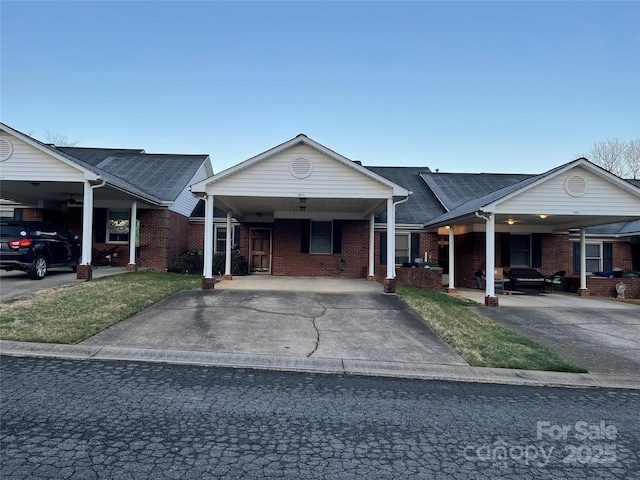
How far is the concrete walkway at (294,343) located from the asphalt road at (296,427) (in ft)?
1.28

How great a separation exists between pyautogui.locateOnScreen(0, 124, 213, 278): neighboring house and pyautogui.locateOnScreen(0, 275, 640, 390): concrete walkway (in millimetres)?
6048

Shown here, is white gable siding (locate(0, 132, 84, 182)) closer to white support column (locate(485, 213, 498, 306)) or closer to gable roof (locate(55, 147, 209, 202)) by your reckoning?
gable roof (locate(55, 147, 209, 202))

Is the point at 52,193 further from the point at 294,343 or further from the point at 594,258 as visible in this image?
the point at 594,258

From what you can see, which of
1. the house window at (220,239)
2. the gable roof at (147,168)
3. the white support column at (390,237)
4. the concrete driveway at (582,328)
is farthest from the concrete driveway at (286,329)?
the house window at (220,239)

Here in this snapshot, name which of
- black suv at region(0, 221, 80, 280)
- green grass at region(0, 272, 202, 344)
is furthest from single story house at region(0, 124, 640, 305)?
green grass at region(0, 272, 202, 344)

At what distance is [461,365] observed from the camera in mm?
6035

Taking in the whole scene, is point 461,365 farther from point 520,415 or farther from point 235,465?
point 235,465

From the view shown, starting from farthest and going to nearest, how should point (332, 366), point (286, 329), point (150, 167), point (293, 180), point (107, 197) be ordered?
point (150, 167) < point (107, 197) < point (293, 180) < point (286, 329) < point (332, 366)

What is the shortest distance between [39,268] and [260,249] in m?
8.99

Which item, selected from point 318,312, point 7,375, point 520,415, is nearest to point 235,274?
point 318,312

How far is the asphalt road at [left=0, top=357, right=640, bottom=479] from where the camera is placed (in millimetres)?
3088

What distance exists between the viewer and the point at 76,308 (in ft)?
28.0

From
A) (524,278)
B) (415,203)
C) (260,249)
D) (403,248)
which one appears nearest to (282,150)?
(260,249)

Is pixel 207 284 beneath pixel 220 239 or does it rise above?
beneath
